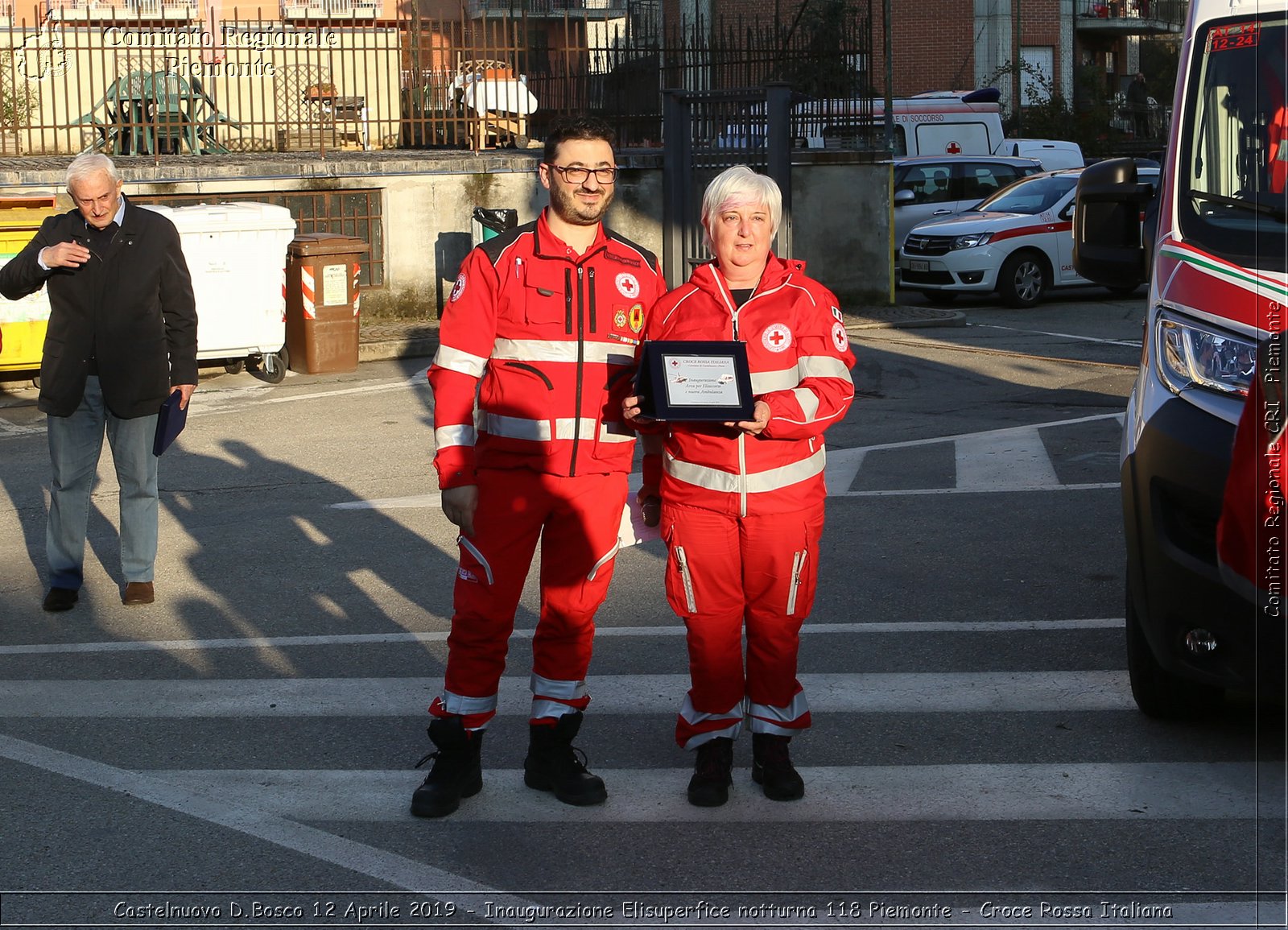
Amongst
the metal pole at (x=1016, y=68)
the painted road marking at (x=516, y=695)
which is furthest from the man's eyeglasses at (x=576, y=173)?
the metal pole at (x=1016, y=68)

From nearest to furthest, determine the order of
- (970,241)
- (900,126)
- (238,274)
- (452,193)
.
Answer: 1. (238,274)
2. (452,193)
3. (970,241)
4. (900,126)

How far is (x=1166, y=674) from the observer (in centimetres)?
494

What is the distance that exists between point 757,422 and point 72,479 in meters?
3.91

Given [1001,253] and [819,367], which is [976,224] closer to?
[1001,253]

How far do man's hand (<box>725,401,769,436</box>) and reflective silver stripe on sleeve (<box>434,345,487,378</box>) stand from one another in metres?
0.75

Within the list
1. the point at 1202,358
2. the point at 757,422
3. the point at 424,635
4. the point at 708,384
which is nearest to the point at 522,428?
the point at 708,384

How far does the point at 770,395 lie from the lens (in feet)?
14.1

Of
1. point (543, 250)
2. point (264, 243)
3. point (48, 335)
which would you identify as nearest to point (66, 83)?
point (264, 243)

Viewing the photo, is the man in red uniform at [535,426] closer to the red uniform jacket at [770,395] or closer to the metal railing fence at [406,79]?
the red uniform jacket at [770,395]

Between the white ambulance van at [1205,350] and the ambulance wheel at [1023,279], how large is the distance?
13.8 m

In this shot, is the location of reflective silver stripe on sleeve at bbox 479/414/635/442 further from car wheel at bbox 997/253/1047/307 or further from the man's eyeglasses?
car wheel at bbox 997/253/1047/307

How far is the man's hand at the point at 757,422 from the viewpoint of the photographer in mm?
4180

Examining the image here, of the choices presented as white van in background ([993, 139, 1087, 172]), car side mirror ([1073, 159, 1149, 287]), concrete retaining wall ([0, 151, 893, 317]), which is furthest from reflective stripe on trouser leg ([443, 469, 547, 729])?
white van in background ([993, 139, 1087, 172])

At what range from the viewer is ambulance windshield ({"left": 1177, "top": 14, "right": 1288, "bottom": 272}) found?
15.6 feet
